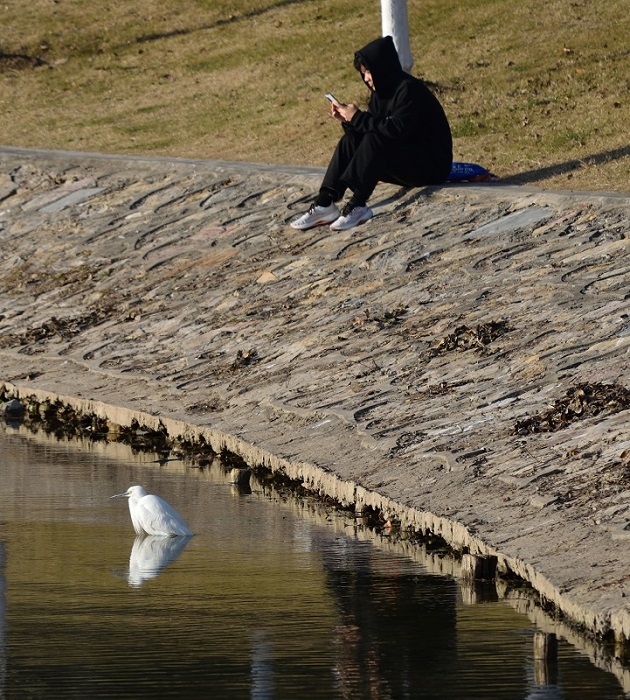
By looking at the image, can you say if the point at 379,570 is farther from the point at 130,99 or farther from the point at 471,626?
the point at 130,99

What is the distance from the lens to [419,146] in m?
12.8

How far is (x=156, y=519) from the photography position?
788cm

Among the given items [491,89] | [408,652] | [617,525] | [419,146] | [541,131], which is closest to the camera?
[408,652]

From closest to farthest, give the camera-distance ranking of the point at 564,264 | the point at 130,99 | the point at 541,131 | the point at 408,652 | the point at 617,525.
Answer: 1. the point at 408,652
2. the point at 617,525
3. the point at 564,264
4. the point at 541,131
5. the point at 130,99

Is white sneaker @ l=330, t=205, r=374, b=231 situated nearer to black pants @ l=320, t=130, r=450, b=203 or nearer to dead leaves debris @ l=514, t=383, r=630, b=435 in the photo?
black pants @ l=320, t=130, r=450, b=203

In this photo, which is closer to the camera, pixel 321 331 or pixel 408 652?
pixel 408 652

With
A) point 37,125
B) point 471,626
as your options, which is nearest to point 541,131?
point 37,125

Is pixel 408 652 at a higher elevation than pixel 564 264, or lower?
lower

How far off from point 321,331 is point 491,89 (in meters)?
7.48

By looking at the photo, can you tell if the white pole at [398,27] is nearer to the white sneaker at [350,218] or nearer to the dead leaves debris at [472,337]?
the white sneaker at [350,218]

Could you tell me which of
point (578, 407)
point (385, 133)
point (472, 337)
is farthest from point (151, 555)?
point (385, 133)

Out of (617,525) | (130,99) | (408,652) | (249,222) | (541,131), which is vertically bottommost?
(408,652)

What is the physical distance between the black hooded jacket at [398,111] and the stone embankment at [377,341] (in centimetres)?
56

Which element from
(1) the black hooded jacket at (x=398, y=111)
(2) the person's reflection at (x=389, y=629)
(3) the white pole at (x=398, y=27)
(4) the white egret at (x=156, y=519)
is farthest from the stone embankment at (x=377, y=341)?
(3) the white pole at (x=398, y=27)
